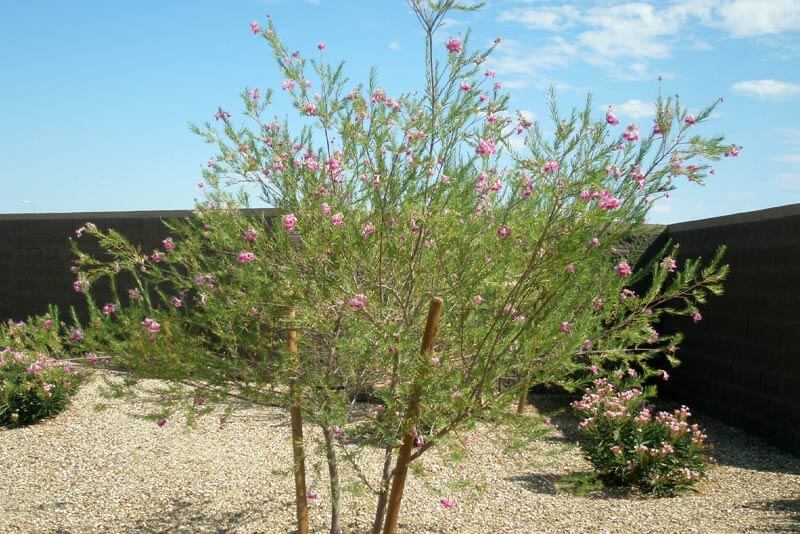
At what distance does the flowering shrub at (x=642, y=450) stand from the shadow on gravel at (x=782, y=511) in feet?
1.53

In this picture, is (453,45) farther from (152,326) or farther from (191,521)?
(191,521)

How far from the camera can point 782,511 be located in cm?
558

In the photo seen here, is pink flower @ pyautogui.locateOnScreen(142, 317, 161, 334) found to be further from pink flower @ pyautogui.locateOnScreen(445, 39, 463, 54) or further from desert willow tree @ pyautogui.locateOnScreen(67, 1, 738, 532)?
pink flower @ pyautogui.locateOnScreen(445, 39, 463, 54)

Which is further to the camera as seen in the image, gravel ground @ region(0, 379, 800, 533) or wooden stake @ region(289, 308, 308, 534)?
gravel ground @ region(0, 379, 800, 533)

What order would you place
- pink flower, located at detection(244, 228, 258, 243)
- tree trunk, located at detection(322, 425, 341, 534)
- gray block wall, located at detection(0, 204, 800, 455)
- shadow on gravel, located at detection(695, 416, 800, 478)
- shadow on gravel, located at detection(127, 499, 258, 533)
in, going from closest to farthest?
pink flower, located at detection(244, 228, 258, 243)
tree trunk, located at detection(322, 425, 341, 534)
shadow on gravel, located at detection(127, 499, 258, 533)
shadow on gravel, located at detection(695, 416, 800, 478)
gray block wall, located at detection(0, 204, 800, 455)

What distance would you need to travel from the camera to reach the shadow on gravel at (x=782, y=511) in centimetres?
513

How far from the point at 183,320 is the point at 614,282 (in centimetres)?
218

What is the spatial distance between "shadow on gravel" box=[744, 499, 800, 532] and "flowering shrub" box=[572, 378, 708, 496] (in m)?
0.46

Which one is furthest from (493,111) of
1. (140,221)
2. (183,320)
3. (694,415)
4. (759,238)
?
(140,221)

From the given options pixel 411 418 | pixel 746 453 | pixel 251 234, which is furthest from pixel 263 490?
pixel 746 453

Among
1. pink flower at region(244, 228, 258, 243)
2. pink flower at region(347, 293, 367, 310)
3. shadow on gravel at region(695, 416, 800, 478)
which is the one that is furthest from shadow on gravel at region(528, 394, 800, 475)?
pink flower at region(347, 293, 367, 310)

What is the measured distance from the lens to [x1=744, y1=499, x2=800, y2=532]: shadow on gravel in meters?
5.13

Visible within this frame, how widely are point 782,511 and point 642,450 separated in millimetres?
979

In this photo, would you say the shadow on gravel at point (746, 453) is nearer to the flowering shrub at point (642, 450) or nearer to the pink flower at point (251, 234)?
the flowering shrub at point (642, 450)
